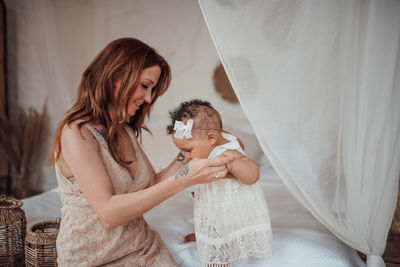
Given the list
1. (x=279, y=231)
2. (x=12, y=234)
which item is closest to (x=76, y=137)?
(x=12, y=234)

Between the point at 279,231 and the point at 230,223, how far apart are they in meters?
Answer: 0.38

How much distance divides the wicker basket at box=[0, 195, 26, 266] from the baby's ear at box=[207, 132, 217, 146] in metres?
0.93

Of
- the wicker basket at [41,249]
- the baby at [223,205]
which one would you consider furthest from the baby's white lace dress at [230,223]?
the wicker basket at [41,249]

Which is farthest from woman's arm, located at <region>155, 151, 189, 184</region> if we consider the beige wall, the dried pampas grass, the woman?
the dried pampas grass

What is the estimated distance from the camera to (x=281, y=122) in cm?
109

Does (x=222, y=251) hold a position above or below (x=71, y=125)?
below

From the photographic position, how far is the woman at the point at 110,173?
1.09 m

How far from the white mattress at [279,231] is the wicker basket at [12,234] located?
10.4 inches

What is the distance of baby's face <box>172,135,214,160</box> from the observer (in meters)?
1.28

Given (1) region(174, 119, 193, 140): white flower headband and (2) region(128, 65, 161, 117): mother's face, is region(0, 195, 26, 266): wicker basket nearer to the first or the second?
(2) region(128, 65, 161, 117): mother's face

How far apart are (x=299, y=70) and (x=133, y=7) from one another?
252 centimetres

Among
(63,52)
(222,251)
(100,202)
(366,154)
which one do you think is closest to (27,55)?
(63,52)

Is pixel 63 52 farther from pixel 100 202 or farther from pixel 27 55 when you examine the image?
pixel 100 202

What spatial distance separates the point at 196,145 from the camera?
1.29 meters
